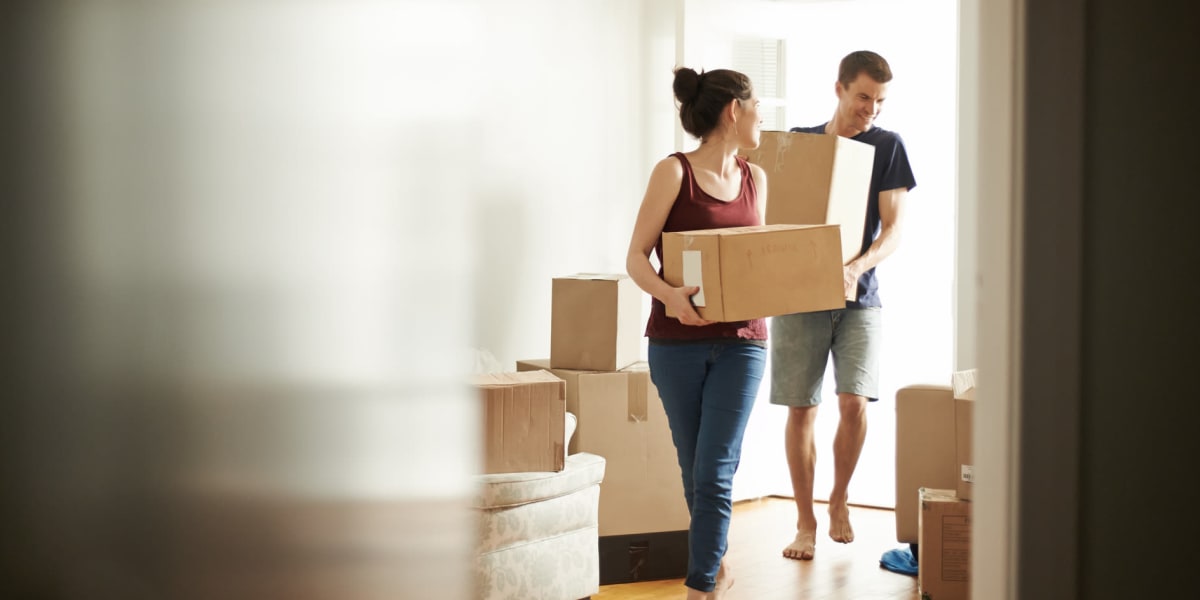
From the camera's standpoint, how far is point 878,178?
3.09m

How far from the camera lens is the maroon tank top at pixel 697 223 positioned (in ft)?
7.52

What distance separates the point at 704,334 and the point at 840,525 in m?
1.22

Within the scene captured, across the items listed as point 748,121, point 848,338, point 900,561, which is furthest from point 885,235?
point 900,561

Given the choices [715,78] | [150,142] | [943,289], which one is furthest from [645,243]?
[943,289]

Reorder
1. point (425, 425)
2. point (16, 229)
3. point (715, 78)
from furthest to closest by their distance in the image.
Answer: point (715, 78) → point (425, 425) → point (16, 229)

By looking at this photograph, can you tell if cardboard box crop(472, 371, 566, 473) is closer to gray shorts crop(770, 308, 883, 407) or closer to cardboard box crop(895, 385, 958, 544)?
gray shorts crop(770, 308, 883, 407)

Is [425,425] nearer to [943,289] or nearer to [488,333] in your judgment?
[488,333]

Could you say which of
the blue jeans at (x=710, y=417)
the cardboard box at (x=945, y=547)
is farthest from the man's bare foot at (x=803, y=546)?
the blue jeans at (x=710, y=417)

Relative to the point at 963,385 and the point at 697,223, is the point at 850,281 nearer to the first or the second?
the point at 963,385

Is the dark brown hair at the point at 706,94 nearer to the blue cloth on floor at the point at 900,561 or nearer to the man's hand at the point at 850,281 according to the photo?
the man's hand at the point at 850,281

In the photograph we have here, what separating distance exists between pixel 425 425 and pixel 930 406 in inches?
70.1

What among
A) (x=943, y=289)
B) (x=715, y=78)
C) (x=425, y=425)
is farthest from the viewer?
(x=943, y=289)

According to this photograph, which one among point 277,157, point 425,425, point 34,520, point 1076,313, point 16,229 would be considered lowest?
point 34,520

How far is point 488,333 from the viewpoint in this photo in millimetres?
3314
